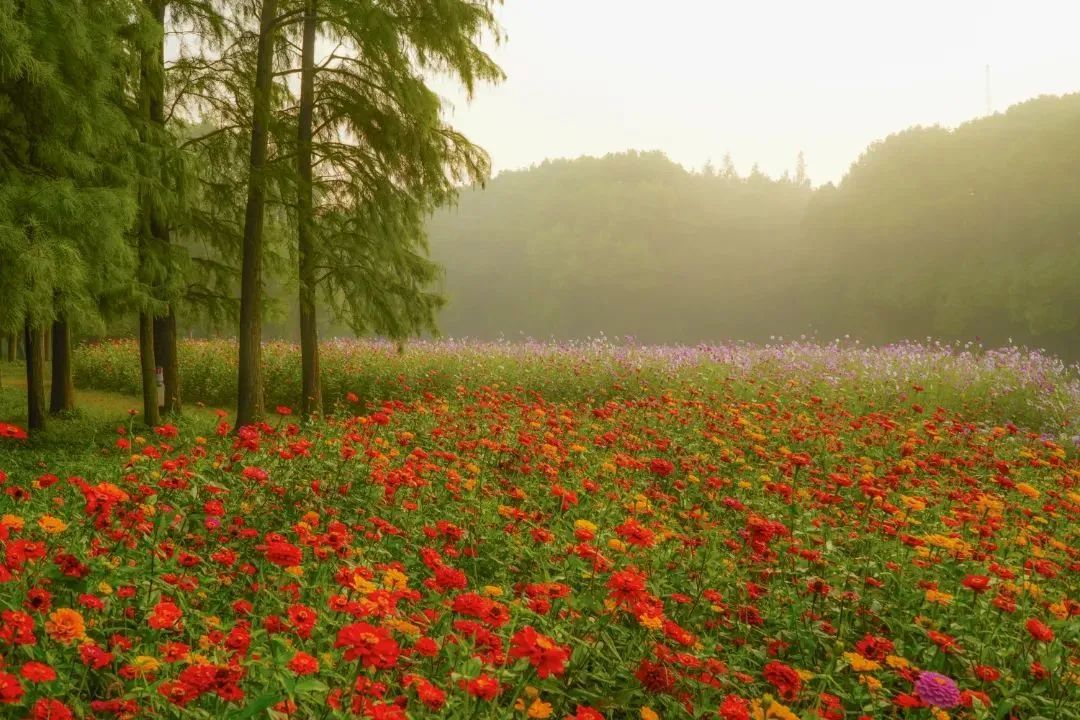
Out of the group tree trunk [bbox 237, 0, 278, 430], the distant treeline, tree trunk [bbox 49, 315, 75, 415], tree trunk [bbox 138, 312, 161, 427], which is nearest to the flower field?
tree trunk [bbox 237, 0, 278, 430]

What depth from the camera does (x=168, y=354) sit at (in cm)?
1112

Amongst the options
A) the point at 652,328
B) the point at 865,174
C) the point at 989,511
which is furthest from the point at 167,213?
the point at 652,328

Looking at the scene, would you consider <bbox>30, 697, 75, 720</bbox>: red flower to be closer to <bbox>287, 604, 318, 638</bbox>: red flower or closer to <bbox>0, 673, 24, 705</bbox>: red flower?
<bbox>0, 673, 24, 705</bbox>: red flower

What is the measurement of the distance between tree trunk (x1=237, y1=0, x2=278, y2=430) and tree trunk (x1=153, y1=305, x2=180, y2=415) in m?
2.45

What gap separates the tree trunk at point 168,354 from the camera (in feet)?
36.2

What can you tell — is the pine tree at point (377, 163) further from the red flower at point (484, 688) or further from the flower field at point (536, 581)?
the red flower at point (484, 688)

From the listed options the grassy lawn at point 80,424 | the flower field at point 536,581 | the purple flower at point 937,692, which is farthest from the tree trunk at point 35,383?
the purple flower at point 937,692

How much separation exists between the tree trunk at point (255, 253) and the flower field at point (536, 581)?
2.55 meters

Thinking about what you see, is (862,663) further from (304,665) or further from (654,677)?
(304,665)

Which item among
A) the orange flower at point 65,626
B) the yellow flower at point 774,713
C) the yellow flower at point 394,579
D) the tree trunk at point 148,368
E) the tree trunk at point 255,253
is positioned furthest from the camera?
the tree trunk at point 148,368

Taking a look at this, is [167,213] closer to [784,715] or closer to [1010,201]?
[784,715]

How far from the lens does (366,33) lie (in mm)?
8547

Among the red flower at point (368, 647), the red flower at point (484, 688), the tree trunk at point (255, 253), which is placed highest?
the tree trunk at point (255, 253)

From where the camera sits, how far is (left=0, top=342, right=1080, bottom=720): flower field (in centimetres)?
206
